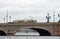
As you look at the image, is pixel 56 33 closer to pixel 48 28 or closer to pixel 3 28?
pixel 48 28

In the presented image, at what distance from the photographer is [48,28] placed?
96812 millimetres

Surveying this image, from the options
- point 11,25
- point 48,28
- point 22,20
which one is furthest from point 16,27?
point 22,20

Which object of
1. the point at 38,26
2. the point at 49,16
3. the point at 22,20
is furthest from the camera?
the point at 22,20

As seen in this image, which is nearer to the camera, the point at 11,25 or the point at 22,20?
the point at 11,25

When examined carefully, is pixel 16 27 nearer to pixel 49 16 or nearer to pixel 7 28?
pixel 7 28

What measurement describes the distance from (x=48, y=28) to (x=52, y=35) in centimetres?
228

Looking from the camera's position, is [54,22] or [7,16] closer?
[54,22]

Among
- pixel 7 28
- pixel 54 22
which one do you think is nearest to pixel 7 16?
pixel 7 28

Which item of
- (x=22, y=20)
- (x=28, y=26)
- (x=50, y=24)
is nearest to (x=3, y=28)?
(x=28, y=26)

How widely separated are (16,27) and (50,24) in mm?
9485

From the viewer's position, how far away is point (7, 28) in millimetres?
97375

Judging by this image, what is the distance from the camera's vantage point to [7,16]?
107750 millimetres

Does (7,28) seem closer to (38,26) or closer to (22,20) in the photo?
(38,26)

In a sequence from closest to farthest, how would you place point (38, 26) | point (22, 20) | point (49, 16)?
point (38, 26), point (49, 16), point (22, 20)
